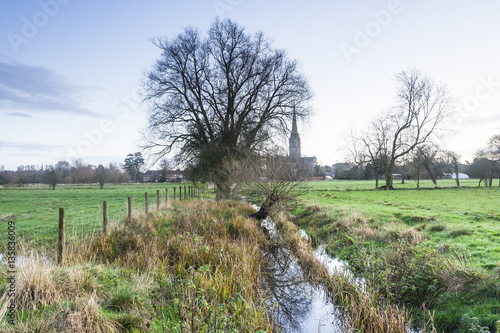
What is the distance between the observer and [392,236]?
7816 mm

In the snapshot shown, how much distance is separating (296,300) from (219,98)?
18.2m

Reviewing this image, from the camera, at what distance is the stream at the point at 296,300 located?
4414 millimetres

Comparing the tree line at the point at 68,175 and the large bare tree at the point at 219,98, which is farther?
the tree line at the point at 68,175

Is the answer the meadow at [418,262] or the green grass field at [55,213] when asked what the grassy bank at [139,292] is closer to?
the meadow at [418,262]

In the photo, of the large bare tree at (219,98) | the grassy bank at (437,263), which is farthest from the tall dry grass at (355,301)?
the large bare tree at (219,98)

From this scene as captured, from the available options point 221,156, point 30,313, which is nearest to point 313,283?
point 30,313

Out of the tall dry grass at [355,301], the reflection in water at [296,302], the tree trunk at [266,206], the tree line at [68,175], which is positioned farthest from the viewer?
the tree line at [68,175]

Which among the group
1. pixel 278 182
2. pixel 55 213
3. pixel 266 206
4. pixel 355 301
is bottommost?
pixel 355 301

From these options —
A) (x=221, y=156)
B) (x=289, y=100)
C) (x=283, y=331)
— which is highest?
(x=289, y=100)

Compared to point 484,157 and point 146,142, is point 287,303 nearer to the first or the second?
point 146,142

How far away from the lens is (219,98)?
21.5 meters

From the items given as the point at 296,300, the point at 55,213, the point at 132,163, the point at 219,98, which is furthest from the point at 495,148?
the point at 132,163

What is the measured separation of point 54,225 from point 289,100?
16602 millimetres

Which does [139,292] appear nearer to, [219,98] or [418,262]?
[418,262]
